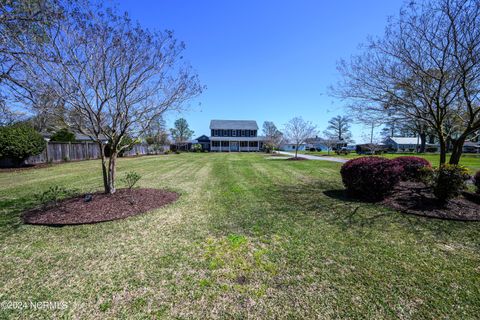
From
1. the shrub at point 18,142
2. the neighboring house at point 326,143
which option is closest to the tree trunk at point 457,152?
the shrub at point 18,142

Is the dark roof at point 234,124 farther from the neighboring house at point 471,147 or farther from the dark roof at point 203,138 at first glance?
the neighboring house at point 471,147

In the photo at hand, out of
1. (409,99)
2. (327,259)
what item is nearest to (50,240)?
(327,259)

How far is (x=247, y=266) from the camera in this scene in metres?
3.19

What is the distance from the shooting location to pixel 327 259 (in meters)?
3.36

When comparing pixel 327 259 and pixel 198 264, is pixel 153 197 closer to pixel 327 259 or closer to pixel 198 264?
pixel 198 264

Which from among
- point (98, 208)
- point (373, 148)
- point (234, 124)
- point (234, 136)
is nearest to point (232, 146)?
point (234, 136)

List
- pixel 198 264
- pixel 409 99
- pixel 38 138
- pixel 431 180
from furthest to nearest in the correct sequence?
pixel 38 138
pixel 409 99
pixel 431 180
pixel 198 264

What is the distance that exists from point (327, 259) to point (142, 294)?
267cm

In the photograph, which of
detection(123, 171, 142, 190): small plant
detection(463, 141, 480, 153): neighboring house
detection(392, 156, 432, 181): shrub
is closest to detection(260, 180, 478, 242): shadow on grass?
detection(392, 156, 432, 181): shrub

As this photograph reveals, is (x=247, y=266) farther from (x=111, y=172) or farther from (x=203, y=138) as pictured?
(x=203, y=138)

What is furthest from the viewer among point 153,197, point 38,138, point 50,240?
point 38,138

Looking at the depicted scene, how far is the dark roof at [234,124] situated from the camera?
5000 cm

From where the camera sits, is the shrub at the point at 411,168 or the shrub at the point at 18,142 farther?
the shrub at the point at 18,142

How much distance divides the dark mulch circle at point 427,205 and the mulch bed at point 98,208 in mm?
6731
